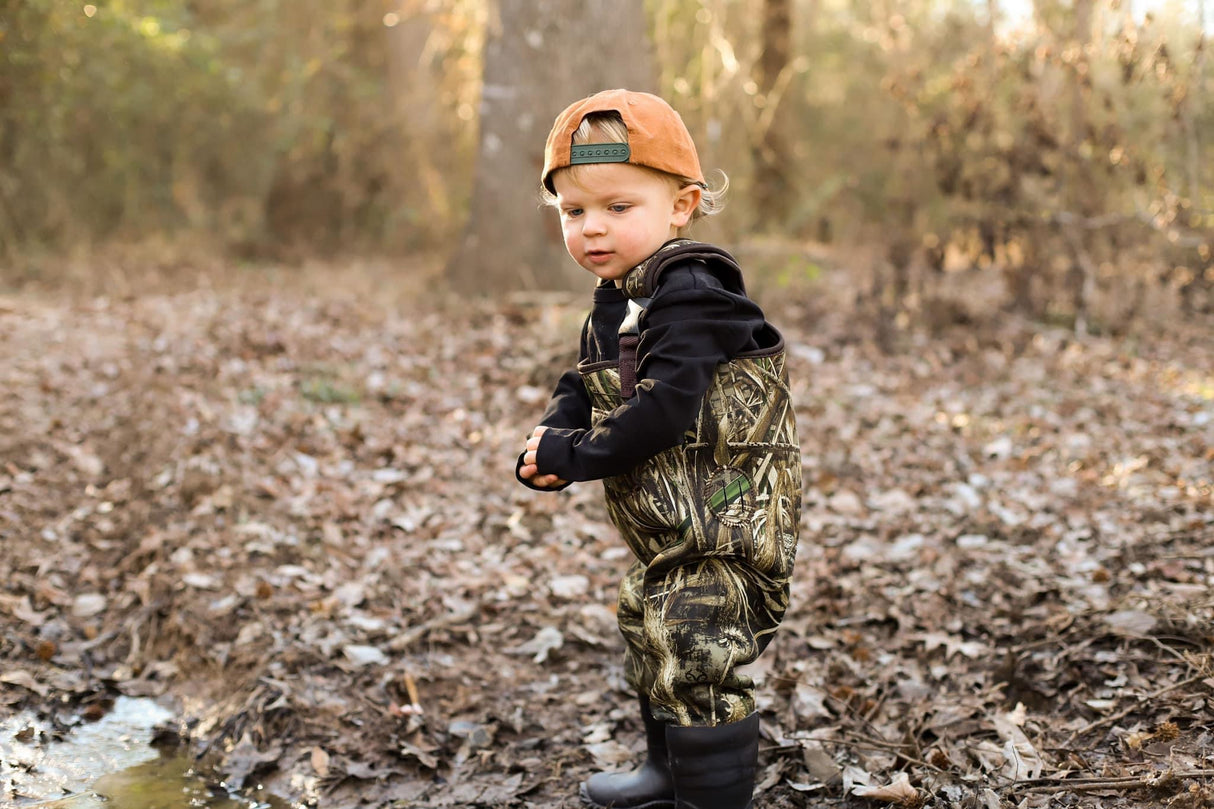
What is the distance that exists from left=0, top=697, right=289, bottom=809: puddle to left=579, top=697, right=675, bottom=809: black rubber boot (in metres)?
1.04

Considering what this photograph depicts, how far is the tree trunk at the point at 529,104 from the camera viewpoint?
26.7ft

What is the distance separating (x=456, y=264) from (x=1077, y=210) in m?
5.23

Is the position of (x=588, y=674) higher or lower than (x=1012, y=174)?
lower

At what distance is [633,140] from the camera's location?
2.46m

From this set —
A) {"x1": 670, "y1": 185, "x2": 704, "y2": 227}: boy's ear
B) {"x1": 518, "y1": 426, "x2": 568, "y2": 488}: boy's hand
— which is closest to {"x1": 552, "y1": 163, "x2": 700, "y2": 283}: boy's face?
{"x1": 670, "y1": 185, "x2": 704, "y2": 227}: boy's ear

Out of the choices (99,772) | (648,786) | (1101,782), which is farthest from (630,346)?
(99,772)

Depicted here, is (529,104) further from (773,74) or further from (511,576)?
(773,74)

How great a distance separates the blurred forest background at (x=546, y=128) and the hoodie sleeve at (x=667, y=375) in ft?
19.8

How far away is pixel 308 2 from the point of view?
12.3m

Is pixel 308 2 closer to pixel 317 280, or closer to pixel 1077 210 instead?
pixel 317 280

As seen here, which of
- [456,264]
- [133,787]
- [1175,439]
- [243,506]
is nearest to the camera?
[133,787]

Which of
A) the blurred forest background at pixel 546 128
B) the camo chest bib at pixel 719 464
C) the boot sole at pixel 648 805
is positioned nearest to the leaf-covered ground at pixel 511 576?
the boot sole at pixel 648 805

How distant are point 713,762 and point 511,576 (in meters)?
2.16

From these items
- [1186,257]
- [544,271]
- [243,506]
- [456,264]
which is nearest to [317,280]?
[456,264]
